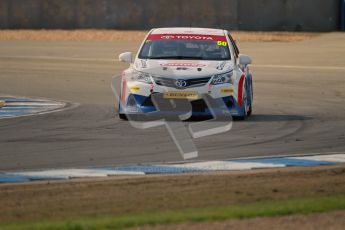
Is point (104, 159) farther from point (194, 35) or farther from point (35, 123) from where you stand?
point (194, 35)

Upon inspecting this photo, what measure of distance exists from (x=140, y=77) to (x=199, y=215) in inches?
301

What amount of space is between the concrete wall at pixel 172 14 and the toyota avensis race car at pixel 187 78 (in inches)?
976

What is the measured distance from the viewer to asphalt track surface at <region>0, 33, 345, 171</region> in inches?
554

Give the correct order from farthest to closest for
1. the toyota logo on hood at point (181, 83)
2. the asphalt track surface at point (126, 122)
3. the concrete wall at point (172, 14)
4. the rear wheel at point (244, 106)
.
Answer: the concrete wall at point (172, 14) → the rear wheel at point (244, 106) → the toyota logo on hood at point (181, 83) → the asphalt track surface at point (126, 122)

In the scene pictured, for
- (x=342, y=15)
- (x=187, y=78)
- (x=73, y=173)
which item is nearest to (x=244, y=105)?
(x=187, y=78)

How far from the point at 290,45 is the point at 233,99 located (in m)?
20.0

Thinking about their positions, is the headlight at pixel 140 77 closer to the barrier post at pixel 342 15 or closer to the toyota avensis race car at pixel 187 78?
the toyota avensis race car at pixel 187 78

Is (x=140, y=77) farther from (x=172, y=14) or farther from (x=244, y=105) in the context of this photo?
(x=172, y=14)

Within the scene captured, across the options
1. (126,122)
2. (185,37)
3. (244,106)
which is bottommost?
(126,122)

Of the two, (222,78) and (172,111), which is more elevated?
(222,78)

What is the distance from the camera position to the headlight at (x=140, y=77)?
17.3m

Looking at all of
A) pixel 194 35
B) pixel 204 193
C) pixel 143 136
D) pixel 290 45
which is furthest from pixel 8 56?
pixel 204 193

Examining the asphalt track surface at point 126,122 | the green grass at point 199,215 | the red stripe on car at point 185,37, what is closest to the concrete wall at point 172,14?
the asphalt track surface at point 126,122

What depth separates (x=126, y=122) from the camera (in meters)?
17.2
